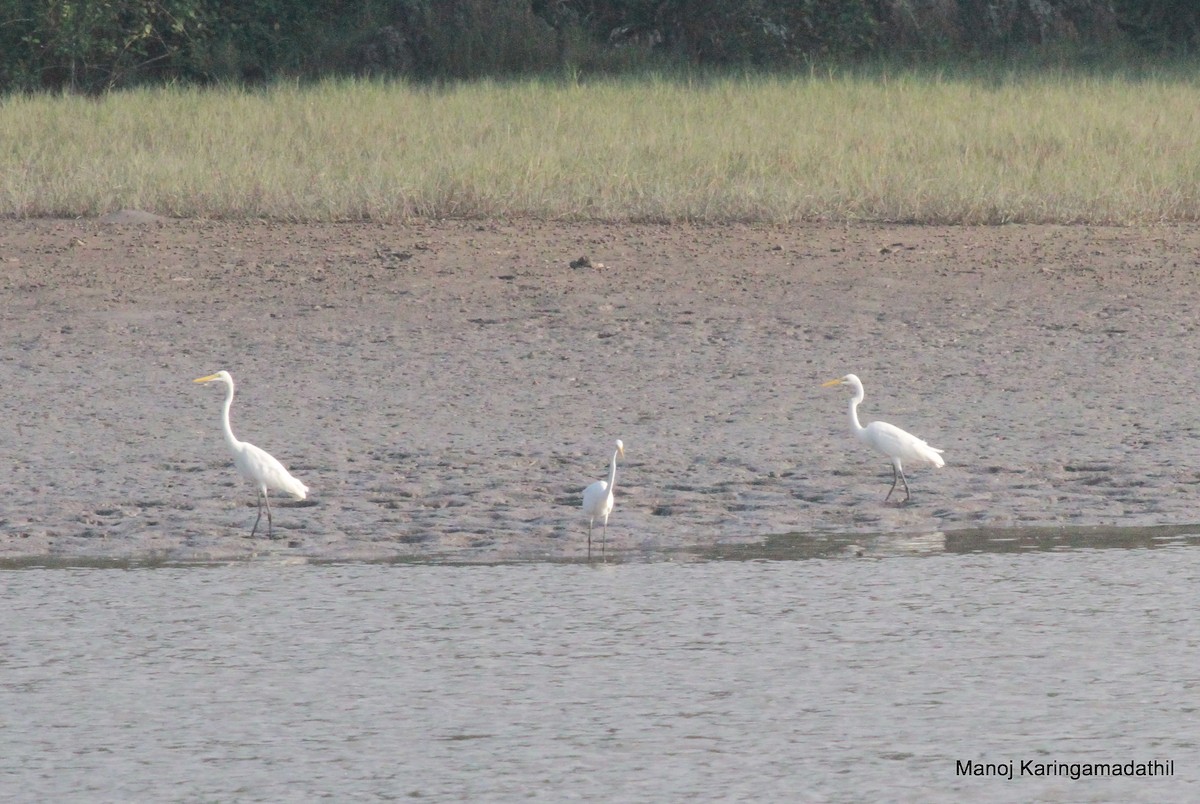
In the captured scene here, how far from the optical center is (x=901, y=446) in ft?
25.6

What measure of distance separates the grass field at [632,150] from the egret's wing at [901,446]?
16.2ft

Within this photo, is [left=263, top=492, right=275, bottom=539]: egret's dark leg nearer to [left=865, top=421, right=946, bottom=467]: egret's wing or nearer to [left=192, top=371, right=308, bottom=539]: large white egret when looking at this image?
[left=192, top=371, right=308, bottom=539]: large white egret

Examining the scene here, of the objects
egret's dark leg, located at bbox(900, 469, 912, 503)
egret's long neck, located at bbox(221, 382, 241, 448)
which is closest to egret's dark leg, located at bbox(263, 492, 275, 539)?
egret's long neck, located at bbox(221, 382, 241, 448)

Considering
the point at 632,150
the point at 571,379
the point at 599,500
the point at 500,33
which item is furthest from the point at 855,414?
the point at 500,33

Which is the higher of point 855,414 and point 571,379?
point 855,414

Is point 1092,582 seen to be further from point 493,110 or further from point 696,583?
point 493,110

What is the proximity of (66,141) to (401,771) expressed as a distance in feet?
37.2

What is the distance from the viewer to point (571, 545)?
7266mm

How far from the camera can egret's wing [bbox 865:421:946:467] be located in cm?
782

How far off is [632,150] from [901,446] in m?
7.09

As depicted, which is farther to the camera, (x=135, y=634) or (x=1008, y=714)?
(x=135, y=634)

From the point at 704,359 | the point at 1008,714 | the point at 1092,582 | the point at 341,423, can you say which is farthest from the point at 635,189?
the point at 1008,714

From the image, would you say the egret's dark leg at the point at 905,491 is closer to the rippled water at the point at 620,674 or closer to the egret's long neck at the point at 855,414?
the egret's long neck at the point at 855,414

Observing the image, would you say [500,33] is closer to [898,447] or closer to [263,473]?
[898,447]
